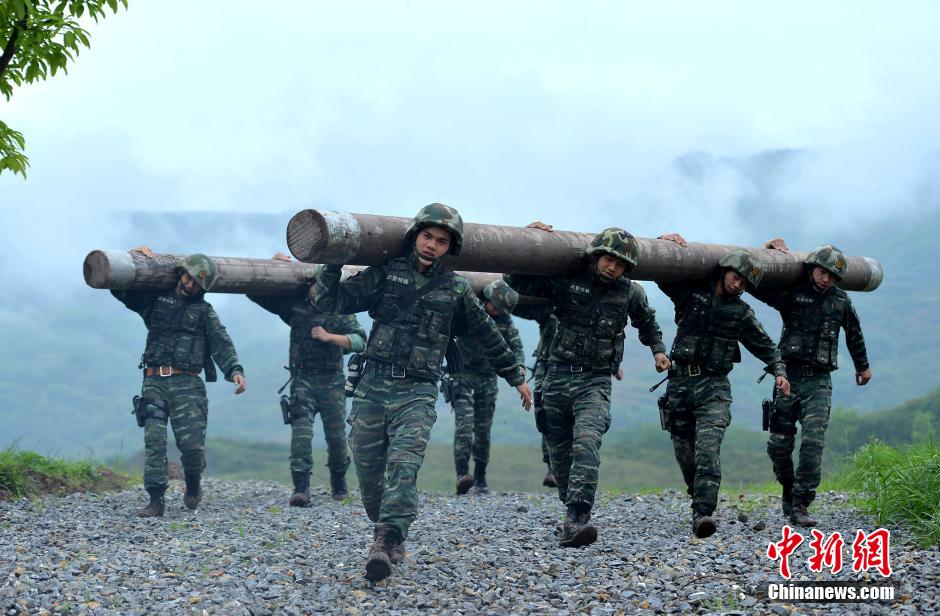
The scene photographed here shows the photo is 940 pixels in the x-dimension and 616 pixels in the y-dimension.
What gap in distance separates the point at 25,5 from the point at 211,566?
5514mm

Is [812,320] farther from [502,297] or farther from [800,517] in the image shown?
[502,297]

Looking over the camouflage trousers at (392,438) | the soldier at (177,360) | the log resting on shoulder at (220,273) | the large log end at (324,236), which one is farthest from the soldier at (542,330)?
the large log end at (324,236)

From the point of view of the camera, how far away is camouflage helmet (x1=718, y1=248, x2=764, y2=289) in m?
8.68

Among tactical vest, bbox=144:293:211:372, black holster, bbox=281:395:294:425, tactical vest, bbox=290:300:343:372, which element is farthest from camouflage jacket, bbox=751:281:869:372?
tactical vest, bbox=144:293:211:372

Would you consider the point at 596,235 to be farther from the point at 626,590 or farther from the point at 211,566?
the point at 211,566

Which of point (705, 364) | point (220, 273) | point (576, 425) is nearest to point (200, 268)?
point (220, 273)

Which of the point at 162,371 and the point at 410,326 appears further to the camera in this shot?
the point at 162,371

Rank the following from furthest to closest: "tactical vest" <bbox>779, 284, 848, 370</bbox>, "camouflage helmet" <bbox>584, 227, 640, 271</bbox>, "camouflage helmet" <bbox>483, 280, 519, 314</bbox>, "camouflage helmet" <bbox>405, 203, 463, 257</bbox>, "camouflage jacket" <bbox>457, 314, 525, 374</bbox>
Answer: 1. "camouflage jacket" <bbox>457, 314, 525, 374</bbox>
2. "camouflage helmet" <bbox>483, 280, 519, 314</bbox>
3. "tactical vest" <bbox>779, 284, 848, 370</bbox>
4. "camouflage helmet" <bbox>584, 227, 640, 271</bbox>
5. "camouflage helmet" <bbox>405, 203, 463, 257</bbox>

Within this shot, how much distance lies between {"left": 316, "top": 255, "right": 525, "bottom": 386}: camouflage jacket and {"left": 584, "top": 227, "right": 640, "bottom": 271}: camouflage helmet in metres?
1.37

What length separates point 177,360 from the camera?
10.3 m

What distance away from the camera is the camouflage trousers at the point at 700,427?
27.0 ft

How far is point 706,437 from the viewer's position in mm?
8414

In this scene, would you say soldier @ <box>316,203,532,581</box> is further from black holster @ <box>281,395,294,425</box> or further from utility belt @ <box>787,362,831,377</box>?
black holster @ <box>281,395,294,425</box>

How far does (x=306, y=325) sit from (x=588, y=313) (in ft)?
14.4
